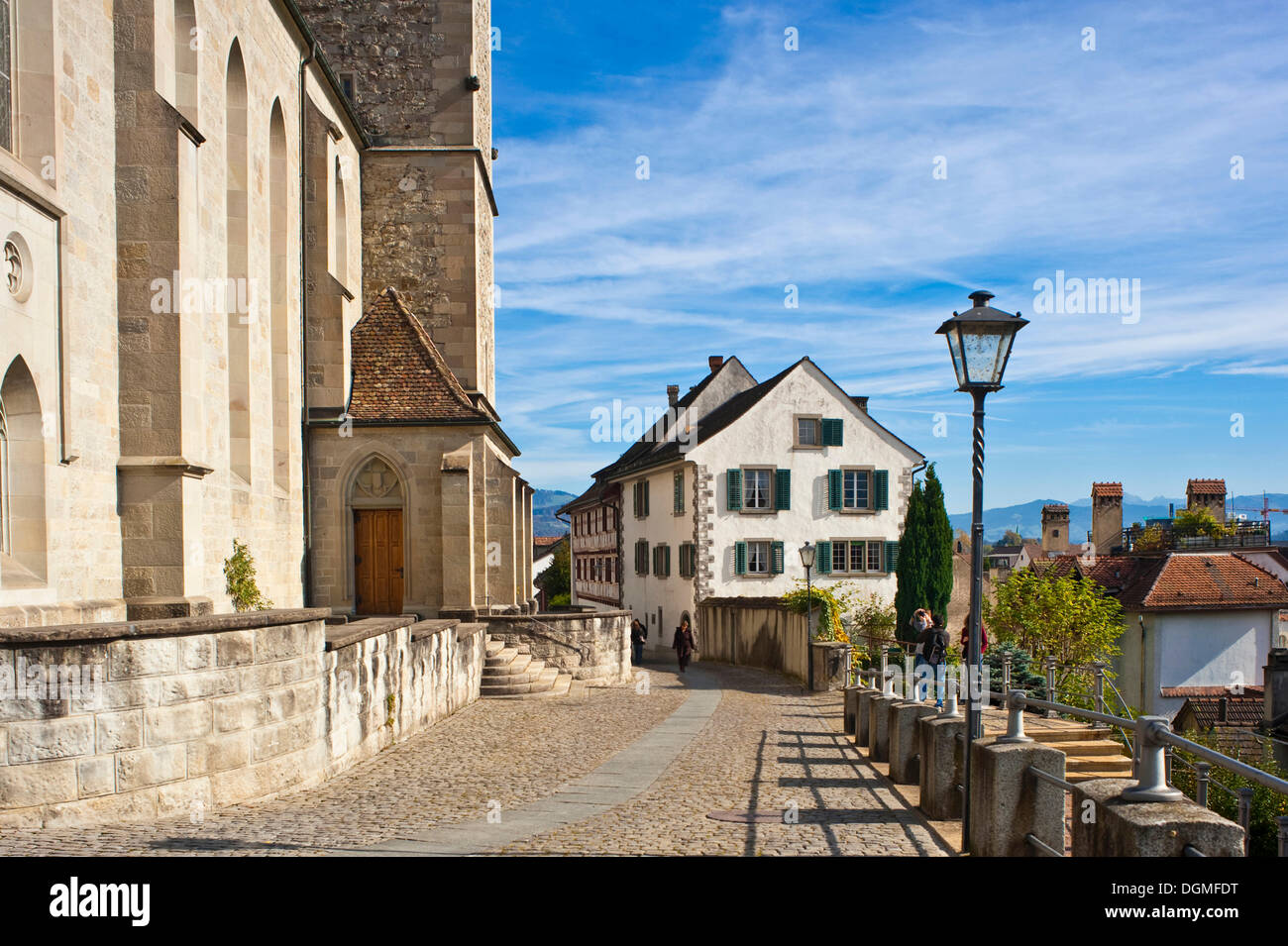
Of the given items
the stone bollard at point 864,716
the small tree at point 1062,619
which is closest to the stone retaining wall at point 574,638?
the stone bollard at point 864,716

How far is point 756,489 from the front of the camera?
125 ft

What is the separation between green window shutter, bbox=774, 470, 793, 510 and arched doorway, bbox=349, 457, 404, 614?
18.4m

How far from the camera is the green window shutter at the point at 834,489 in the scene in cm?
3822

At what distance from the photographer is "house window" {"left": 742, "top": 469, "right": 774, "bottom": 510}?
124 ft

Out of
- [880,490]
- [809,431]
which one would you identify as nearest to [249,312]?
[809,431]

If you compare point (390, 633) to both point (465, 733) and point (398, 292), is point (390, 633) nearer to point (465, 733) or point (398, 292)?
point (465, 733)

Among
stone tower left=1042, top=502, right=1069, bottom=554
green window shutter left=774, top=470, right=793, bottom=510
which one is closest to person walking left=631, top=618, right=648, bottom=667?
green window shutter left=774, top=470, right=793, bottom=510

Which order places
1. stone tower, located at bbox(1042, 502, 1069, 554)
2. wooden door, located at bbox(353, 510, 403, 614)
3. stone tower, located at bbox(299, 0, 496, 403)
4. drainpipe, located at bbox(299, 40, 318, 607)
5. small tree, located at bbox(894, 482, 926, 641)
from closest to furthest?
1. drainpipe, located at bbox(299, 40, 318, 607)
2. wooden door, located at bbox(353, 510, 403, 614)
3. stone tower, located at bbox(299, 0, 496, 403)
4. small tree, located at bbox(894, 482, 926, 641)
5. stone tower, located at bbox(1042, 502, 1069, 554)

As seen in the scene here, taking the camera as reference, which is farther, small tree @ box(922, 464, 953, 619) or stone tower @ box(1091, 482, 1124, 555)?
stone tower @ box(1091, 482, 1124, 555)

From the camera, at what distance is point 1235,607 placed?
4172 centimetres

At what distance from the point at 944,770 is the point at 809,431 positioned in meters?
29.4

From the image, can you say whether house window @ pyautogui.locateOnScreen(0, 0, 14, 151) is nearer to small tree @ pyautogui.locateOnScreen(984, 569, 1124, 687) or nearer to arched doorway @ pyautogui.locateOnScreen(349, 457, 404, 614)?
arched doorway @ pyautogui.locateOnScreen(349, 457, 404, 614)

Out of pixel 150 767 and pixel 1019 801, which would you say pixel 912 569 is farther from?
pixel 150 767

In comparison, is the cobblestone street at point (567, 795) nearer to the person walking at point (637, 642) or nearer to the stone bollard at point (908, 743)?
the stone bollard at point (908, 743)
